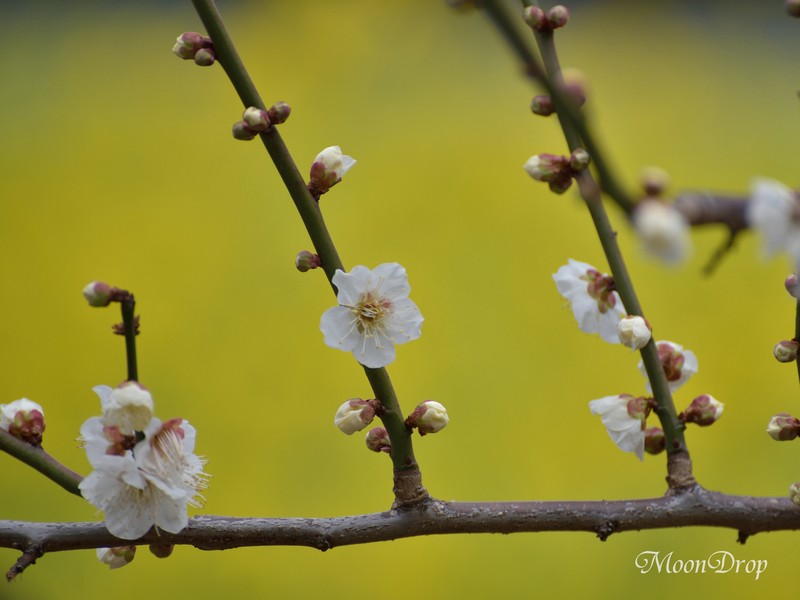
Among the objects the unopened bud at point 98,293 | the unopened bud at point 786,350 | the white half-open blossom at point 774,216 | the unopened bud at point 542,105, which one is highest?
the unopened bud at point 542,105

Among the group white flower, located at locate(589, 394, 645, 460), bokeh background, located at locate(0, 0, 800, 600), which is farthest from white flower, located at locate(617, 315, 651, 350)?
bokeh background, located at locate(0, 0, 800, 600)

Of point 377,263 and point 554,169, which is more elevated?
point 377,263

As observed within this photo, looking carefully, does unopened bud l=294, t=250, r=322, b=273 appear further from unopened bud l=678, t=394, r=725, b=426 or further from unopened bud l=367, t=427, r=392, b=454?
unopened bud l=678, t=394, r=725, b=426

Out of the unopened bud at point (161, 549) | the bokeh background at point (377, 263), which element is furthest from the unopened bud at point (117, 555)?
the bokeh background at point (377, 263)

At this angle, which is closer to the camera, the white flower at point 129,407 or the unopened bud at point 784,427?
the white flower at point 129,407

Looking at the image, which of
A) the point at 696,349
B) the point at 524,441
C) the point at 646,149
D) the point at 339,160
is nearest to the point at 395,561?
the point at 524,441

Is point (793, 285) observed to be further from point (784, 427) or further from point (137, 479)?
point (137, 479)

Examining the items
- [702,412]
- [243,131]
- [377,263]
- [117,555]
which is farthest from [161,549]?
[377,263]

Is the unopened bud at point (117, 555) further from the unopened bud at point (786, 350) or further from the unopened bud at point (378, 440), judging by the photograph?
the unopened bud at point (786, 350)

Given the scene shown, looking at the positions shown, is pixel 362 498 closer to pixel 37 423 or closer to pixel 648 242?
pixel 37 423
